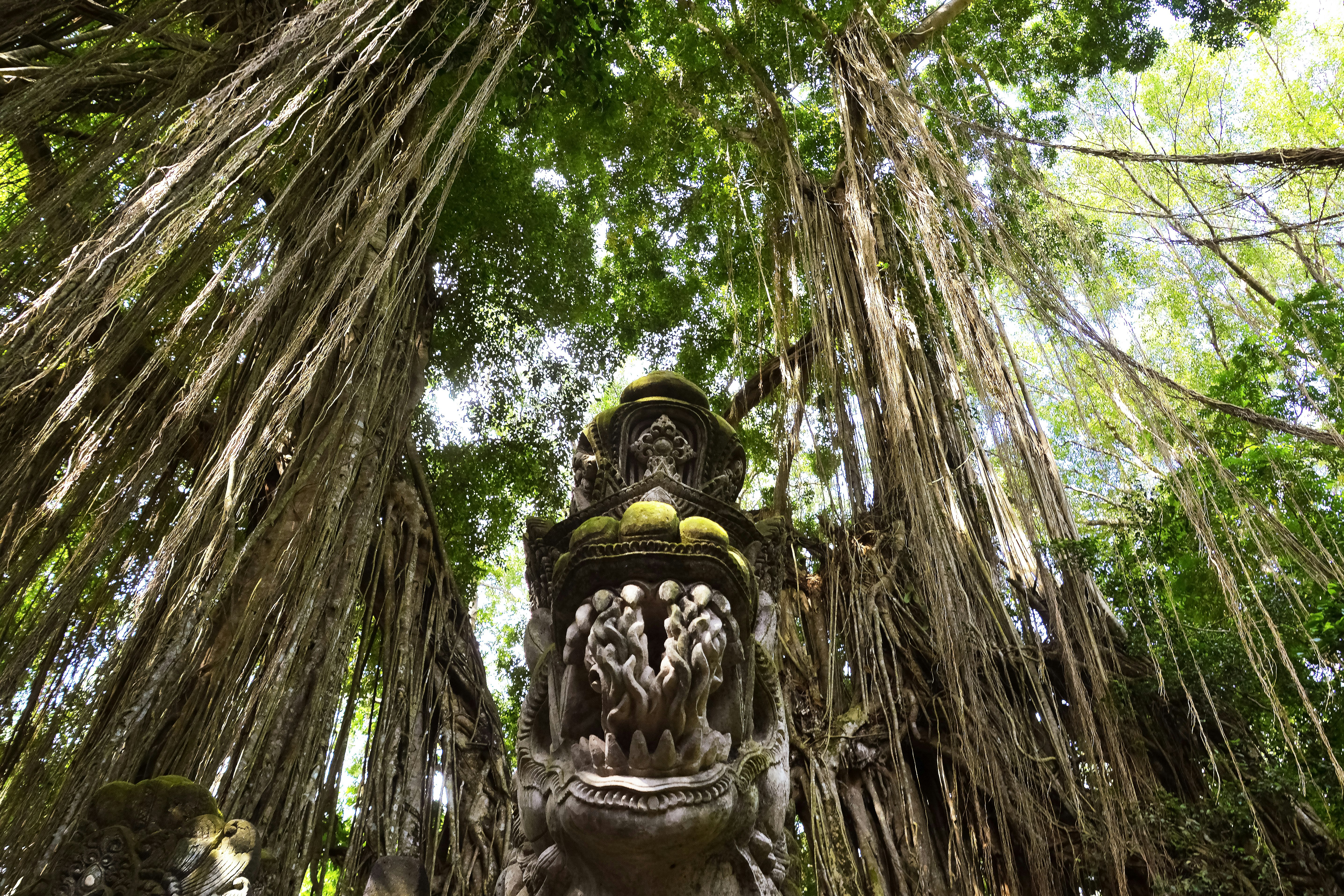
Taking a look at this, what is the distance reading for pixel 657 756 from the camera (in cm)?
184

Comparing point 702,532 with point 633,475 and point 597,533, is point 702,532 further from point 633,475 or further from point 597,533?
point 633,475

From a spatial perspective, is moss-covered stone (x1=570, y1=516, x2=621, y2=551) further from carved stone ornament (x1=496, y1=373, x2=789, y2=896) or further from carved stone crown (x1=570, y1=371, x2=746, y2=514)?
carved stone crown (x1=570, y1=371, x2=746, y2=514)

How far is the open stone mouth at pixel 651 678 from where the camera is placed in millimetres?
1856

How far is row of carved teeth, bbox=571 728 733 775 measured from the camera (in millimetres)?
1839

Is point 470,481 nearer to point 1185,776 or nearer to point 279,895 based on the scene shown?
point 279,895

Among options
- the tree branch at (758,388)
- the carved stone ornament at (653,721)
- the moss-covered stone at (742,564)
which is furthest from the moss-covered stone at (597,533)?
the tree branch at (758,388)

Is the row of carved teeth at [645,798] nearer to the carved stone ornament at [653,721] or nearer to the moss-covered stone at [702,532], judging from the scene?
the carved stone ornament at [653,721]

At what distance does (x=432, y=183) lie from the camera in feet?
10.4

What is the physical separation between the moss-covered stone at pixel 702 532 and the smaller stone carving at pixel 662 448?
481mm

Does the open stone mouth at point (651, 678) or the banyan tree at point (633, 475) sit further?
the banyan tree at point (633, 475)

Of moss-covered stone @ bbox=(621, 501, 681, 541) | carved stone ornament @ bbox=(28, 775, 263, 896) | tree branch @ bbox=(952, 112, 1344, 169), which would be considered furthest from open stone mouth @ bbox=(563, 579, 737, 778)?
tree branch @ bbox=(952, 112, 1344, 169)

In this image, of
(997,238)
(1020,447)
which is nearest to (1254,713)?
(1020,447)

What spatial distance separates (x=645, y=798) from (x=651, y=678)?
0.22m

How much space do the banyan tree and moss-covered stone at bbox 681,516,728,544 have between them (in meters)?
0.04
